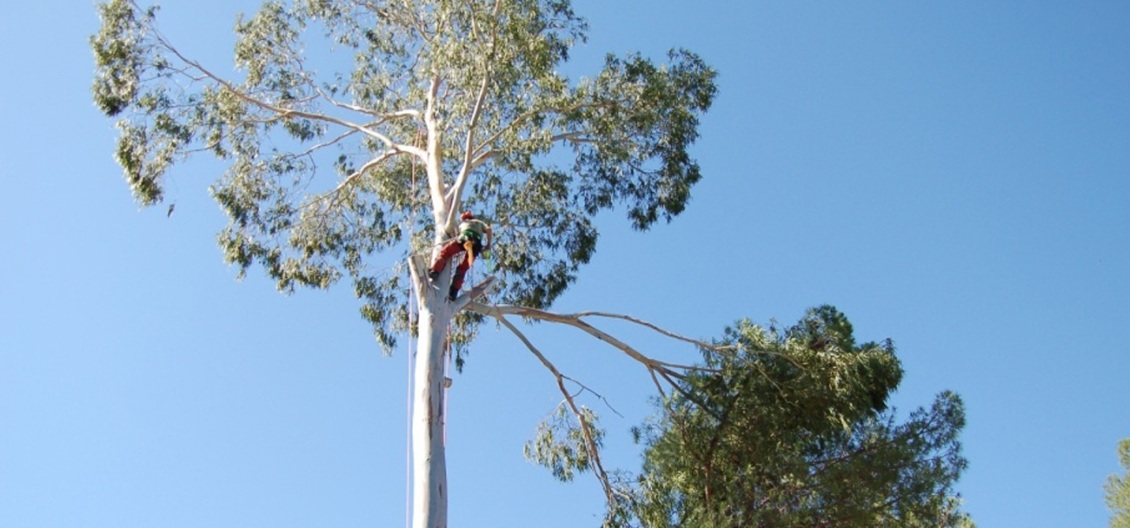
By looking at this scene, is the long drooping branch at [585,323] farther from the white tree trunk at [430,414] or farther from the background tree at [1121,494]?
the background tree at [1121,494]

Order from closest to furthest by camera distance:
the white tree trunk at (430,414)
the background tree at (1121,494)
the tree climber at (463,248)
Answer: the white tree trunk at (430,414) < the tree climber at (463,248) < the background tree at (1121,494)

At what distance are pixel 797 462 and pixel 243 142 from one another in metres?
6.48

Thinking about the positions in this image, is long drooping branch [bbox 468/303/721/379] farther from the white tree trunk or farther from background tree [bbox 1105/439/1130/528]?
background tree [bbox 1105/439/1130/528]

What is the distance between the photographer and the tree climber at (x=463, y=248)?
29.7 ft

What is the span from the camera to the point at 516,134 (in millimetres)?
11016

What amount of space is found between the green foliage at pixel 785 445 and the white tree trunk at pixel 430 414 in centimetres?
243

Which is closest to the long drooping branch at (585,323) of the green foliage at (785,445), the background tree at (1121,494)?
the green foliage at (785,445)

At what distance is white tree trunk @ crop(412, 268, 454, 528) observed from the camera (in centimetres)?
816

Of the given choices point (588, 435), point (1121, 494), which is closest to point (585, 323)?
A: point (588, 435)

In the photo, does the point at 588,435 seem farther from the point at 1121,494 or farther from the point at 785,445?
the point at 1121,494

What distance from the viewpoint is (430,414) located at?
8.61m

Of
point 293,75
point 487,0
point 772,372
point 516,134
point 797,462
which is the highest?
point 293,75

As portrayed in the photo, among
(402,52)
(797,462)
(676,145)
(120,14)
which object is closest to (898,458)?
(797,462)

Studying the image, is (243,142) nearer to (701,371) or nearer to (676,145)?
(676,145)
